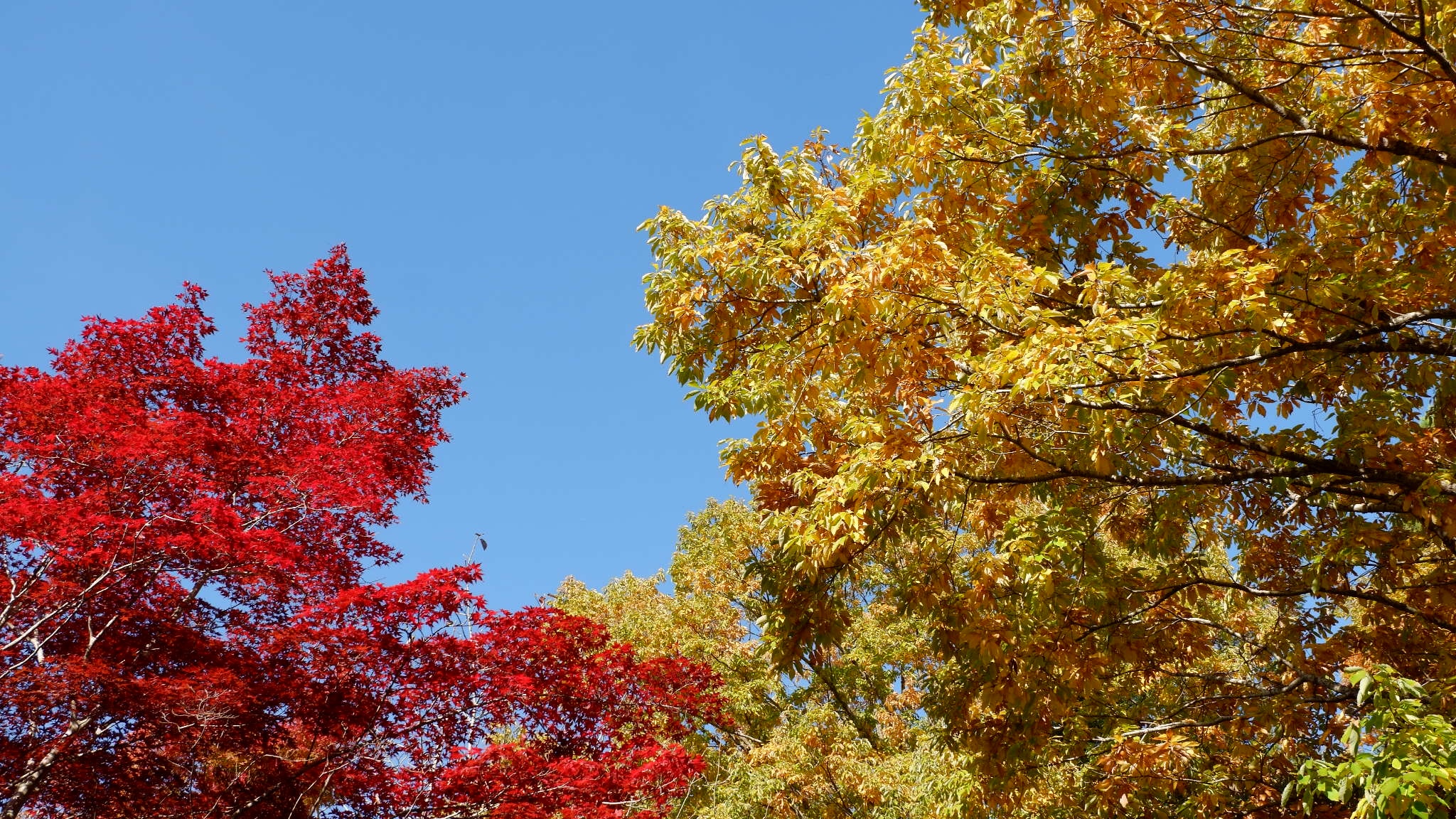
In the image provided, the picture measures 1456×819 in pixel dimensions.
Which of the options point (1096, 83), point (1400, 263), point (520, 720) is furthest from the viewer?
point (520, 720)

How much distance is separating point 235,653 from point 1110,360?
6.73 metres

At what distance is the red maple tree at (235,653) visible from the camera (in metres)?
6.59

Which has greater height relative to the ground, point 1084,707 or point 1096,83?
point 1096,83

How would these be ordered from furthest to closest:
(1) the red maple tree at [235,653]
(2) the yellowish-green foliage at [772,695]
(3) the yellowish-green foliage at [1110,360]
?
(2) the yellowish-green foliage at [772,695], (1) the red maple tree at [235,653], (3) the yellowish-green foliage at [1110,360]

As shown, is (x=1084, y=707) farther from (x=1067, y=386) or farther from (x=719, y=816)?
(x=719, y=816)

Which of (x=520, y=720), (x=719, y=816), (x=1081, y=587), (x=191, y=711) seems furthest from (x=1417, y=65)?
(x=719, y=816)

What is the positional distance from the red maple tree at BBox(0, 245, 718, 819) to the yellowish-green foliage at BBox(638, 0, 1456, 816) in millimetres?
2444

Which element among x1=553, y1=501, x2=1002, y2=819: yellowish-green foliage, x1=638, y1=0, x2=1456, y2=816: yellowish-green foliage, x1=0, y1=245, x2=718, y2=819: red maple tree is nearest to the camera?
x1=638, y1=0, x2=1456, y2=816: yellowish-green foliage

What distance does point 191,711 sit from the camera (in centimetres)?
662

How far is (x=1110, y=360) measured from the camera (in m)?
4.21

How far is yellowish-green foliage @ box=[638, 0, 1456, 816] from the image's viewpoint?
4.63 m

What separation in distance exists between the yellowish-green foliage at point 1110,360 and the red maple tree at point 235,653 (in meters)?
2.44

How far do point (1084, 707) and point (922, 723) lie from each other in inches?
199

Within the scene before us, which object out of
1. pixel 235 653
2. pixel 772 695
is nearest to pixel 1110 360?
pixel 235 653
